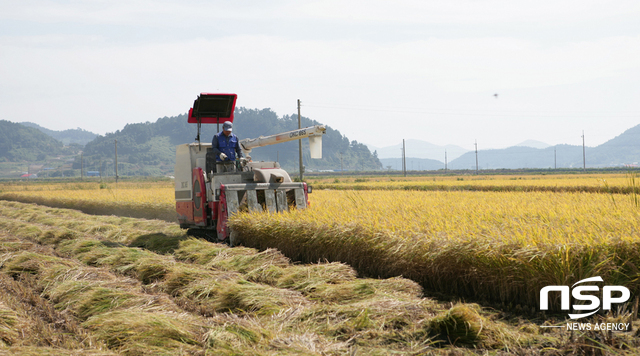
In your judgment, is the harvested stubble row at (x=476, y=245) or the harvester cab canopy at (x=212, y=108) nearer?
the harvested stubble row at (x=476, y=245)

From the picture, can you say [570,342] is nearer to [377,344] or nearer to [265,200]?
[377,344]

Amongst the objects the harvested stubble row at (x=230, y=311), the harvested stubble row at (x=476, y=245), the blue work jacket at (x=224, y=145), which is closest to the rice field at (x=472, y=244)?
the harvested stubble row at (x=476, y=245)

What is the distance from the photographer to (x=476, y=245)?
4.82 meters

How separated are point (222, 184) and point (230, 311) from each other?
4.14 metres

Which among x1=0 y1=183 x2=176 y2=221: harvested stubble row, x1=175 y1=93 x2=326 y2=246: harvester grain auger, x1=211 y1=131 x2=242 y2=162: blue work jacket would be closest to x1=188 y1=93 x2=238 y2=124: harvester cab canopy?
x1=175 y1=93 x2=326 y2=246: harvester grain auger

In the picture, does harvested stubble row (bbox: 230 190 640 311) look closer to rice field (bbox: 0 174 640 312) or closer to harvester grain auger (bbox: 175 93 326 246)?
rice field (bbox: 0 174 640 312)

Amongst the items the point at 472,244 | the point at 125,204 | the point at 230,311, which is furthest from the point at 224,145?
the point at 125,204

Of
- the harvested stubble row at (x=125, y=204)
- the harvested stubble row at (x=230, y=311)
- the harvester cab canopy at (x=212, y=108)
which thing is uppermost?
the harvester cab canopy at (x=212, y=108)

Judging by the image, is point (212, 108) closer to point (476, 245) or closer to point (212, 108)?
point (212, 108)

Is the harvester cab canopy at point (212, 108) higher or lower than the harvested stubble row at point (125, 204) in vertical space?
higher

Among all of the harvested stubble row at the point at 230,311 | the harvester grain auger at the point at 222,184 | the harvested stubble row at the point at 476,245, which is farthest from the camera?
the harvester grain auger at the point at 222,184

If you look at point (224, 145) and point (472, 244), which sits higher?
point (224, 145)

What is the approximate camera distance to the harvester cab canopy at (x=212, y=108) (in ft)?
30.9

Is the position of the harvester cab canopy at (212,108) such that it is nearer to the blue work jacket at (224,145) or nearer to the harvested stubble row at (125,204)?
the blue work jacket at (224,145)
